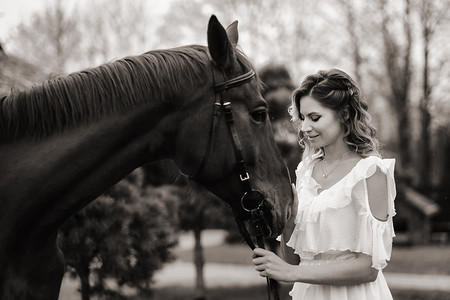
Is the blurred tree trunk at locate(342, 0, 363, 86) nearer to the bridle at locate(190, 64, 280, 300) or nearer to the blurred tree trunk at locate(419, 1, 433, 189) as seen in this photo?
the blurred tree trunk at locate(419, 1, 433, 189)

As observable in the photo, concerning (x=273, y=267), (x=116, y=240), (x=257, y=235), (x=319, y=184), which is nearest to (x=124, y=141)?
(x=257, y=235)

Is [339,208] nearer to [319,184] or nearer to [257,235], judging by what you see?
[319,184]

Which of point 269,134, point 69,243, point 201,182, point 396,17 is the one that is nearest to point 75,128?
point 201,182

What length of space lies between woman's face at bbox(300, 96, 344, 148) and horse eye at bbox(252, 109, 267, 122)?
21cm

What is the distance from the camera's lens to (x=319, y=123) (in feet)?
8.38

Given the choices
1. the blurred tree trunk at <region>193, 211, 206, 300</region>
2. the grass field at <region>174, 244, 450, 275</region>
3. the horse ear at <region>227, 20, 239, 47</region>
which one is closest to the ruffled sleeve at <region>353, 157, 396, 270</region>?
the horse ear at <region>227, 20, 239, 47</region>

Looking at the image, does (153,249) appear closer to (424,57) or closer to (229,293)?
(229,293)

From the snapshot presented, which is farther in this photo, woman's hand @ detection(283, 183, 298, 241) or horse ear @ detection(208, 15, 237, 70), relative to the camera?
woman's hand @ detection(283, 183, 298, 241)

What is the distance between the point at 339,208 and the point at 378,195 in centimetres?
19

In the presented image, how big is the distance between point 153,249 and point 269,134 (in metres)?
3.92

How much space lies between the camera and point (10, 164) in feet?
7.51

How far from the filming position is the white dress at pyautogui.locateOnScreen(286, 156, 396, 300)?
2.39 metres

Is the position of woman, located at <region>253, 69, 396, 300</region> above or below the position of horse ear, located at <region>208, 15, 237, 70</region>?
below

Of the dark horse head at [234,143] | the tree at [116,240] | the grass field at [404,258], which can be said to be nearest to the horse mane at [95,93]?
the dark horse head at [234,143]
